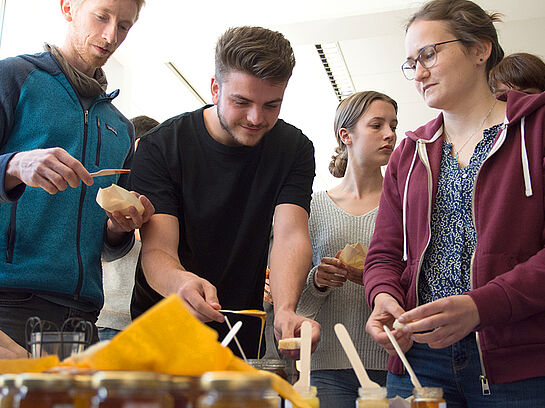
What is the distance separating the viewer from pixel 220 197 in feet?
5.75

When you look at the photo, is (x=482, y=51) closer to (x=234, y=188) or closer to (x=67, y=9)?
(x=234, y=188)

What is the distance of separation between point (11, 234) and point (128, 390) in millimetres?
1217

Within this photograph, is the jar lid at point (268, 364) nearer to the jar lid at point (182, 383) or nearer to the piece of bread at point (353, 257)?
the jar lid at point (182, 383)

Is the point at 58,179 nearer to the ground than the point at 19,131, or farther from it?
nearer to the ground

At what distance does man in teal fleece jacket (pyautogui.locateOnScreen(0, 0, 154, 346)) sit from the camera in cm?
148

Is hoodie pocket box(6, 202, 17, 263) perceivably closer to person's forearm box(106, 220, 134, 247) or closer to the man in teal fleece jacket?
the man in teal fleece jacket

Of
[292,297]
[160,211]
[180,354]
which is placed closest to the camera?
[180,354]

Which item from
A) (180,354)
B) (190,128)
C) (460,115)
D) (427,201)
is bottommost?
(180,354)

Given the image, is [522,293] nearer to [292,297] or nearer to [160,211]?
[292,297]

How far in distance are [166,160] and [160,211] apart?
17 cm

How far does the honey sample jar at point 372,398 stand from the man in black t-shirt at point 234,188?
76 cm

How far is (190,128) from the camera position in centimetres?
184

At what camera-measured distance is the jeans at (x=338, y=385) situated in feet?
6.35

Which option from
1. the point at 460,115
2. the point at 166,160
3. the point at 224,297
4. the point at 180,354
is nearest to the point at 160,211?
the point at 166,160
